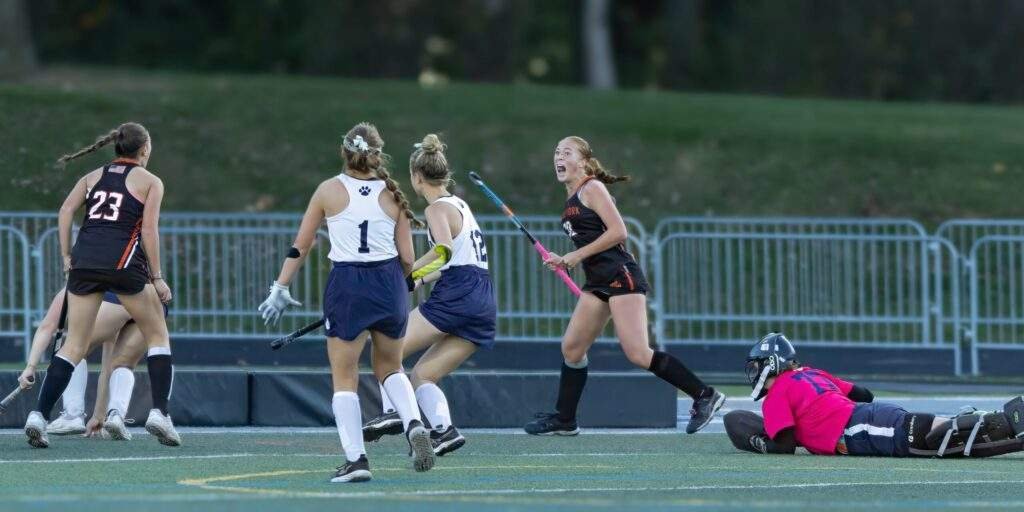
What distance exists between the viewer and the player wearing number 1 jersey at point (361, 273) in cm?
933

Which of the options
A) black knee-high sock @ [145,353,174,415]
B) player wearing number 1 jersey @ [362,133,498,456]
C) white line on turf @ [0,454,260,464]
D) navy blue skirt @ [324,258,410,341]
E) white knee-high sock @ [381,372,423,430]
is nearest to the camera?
navy blue skirt @ [324,258,410,341]

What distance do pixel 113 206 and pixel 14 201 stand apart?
1022cm

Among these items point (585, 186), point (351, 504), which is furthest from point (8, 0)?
point (351, 504)

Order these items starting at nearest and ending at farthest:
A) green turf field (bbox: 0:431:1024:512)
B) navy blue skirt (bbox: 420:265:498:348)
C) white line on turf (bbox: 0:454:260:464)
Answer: green turf field (bbox: 0:431:1024:512), white line on turf (bbox: 0:454:260:464), navy blue skirt (bbox: 420:265:498:348)

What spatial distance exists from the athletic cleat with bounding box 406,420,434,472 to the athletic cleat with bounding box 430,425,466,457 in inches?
33.9

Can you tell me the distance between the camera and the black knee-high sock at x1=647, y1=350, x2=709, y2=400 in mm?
12195

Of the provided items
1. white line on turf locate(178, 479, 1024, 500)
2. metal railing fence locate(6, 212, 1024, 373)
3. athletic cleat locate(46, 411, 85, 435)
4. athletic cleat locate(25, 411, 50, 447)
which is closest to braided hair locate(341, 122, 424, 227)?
white line on turf locate(178, 479, 1024, 500)

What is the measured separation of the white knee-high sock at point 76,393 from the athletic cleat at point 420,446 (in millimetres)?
3178

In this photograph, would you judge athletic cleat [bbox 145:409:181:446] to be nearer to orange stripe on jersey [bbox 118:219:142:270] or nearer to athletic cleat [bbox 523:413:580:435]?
orange stripe on jersey [bbox 118:219:142:270]

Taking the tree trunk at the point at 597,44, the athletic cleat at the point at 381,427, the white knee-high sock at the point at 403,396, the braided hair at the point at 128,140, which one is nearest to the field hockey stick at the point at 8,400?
the braided hair at the point at 128,140

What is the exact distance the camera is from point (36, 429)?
10.8 m

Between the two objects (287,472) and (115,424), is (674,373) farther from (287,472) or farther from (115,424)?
(115,424)

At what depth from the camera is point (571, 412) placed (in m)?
12.3

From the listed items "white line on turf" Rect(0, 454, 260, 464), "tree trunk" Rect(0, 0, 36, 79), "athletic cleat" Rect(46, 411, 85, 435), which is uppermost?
"tree trunk" Rect(0, 0, 36, 79)
